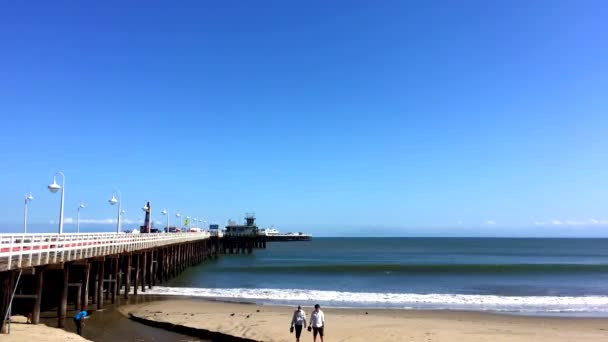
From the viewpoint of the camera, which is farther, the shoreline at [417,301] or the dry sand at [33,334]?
the shoreline at [417,301]

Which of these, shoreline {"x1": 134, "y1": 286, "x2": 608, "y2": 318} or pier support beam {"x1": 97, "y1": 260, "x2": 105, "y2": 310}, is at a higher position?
pier support beam {"x1": 97, "y1": 260, "x2": 105, "y2": 310}

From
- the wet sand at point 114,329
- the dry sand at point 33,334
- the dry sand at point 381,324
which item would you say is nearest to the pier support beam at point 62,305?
the wet sand at point 114,329

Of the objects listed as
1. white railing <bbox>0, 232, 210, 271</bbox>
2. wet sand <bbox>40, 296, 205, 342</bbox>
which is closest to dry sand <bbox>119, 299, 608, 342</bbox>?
wet sand <bbox>40, 296, 205, 342</bbox>

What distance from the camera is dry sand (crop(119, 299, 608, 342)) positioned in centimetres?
1705

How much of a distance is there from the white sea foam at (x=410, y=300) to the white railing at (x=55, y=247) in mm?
6217

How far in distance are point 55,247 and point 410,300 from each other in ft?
62.1

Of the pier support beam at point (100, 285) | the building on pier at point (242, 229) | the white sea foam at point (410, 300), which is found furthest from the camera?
the building on pier at point (242, 229)

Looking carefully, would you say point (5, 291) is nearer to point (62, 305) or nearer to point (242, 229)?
point (62, 305)

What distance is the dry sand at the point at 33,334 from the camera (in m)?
13.6

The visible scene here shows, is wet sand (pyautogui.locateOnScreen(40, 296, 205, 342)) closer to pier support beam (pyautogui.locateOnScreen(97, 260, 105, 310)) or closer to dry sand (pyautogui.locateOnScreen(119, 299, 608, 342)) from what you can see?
dry sand (pyautogui.locateOnScreen(119, 299, 608, 342))

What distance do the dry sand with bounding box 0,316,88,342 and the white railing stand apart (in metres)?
1.88

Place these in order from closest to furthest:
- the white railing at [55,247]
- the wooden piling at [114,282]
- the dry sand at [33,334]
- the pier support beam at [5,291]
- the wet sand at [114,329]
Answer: the dry sand at [33,334], the pier support beam at [5,291], the white railing at [55,247], the wet sand at [114,329], the wooden piling at [114,282]

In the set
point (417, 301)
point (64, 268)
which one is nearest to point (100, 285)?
point (64, 268)

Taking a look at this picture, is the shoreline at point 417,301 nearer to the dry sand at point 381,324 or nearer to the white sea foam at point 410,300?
the white sea foam at point 410,300
